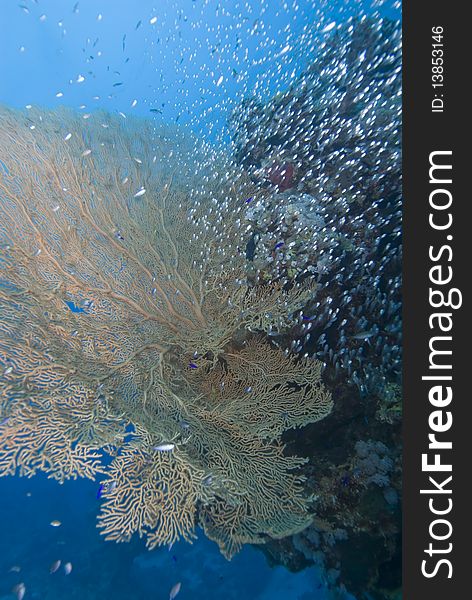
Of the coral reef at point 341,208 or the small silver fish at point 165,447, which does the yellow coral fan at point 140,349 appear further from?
the coral reef at point 341,208

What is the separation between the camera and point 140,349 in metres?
4.25

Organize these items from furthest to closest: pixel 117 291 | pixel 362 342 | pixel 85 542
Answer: pixel 85 542, pixel 362 342, pixel 117 291

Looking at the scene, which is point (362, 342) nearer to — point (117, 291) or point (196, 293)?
point (196, 293)

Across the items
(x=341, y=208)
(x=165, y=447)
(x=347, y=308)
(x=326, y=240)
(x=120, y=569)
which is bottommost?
(x=120, y=569)

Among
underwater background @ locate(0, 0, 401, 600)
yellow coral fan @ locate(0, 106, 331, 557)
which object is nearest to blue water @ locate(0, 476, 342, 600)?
underwater background @ locate(0, 0, 401, 600)

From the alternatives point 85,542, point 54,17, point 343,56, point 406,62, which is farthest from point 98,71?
point 406,62

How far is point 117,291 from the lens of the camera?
462 cm

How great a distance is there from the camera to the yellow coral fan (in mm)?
3373

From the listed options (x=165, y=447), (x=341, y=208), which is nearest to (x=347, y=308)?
(x=341, y=208)

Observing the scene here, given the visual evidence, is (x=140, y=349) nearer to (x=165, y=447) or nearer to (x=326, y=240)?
(x=165, y=447)

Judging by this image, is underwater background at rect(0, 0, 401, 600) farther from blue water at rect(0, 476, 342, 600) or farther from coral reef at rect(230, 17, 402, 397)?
blue water at rect(0, 476, 342, 600)

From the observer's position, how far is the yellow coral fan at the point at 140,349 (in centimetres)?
337

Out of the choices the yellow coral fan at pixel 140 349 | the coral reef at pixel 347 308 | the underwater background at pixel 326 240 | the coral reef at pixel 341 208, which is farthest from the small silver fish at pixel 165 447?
the coral reef at pixel 341 208

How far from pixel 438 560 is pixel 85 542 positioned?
51.9ft
